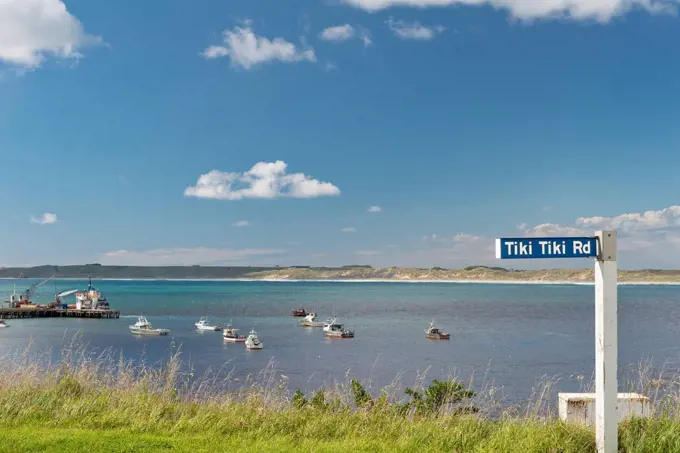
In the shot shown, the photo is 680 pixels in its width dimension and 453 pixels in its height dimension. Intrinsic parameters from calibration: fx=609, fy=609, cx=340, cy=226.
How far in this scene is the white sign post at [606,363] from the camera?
705cm

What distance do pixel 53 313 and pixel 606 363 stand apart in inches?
4396

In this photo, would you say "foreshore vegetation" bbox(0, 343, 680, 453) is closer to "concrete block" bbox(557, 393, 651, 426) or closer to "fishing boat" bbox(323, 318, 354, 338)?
"concrete block" bbox(557, 393, 651, 426)

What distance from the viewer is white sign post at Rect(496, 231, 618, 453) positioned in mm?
7062

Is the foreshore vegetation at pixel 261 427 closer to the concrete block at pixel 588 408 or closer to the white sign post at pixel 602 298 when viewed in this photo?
the concrete block at pixel 588 408

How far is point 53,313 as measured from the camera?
344 feet

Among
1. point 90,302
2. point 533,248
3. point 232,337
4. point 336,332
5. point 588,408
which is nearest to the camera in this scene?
point 533,248

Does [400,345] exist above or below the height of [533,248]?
below

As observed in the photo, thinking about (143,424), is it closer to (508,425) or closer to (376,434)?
(376,434)

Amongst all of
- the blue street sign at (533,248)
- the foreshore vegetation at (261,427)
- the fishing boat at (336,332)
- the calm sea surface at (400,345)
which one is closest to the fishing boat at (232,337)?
the calm sea surface at (400,345)

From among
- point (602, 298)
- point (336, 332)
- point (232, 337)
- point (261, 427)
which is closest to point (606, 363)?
point (602, 298)

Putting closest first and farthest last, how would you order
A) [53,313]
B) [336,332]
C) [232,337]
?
1. [232,337]
2. [336,332]
3. [53,313]

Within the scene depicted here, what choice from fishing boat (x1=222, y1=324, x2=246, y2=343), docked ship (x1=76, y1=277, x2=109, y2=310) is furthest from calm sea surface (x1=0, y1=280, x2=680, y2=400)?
docked ship (x1=76, y1=277, x2=109, y2=310)

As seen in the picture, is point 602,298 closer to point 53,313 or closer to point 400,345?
point 400,345

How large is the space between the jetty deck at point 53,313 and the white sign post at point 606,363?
103404 millimetres
